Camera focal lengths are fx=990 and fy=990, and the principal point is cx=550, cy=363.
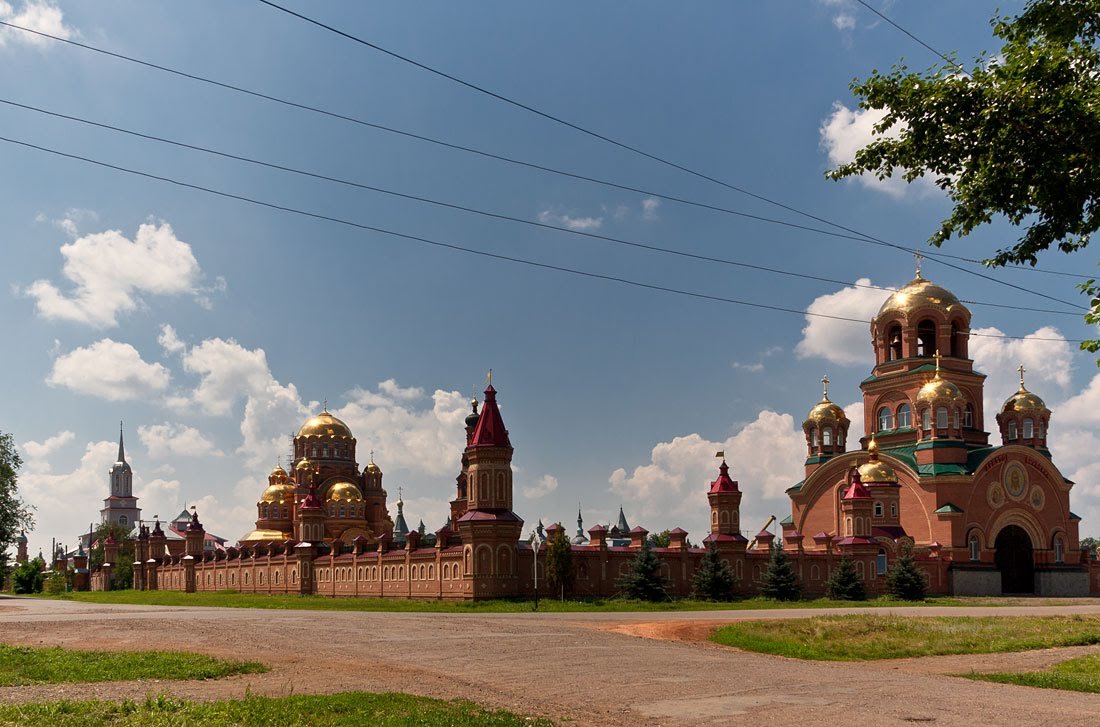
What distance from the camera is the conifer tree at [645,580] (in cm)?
4306

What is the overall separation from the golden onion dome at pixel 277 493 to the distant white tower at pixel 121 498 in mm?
93819

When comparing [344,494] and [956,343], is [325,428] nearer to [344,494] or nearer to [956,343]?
[344,494]

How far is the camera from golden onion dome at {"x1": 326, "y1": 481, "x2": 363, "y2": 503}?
247 feet

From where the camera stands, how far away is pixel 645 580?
4309 centimetres

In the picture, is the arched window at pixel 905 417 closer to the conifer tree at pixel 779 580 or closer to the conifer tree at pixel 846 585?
the conifer tree at pixel 846 585

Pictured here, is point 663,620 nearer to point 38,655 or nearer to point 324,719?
point 38,655

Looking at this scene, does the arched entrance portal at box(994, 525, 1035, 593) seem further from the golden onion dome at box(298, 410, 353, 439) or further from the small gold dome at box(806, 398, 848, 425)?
the golden onion dome at box(298, 410, 353, 439)

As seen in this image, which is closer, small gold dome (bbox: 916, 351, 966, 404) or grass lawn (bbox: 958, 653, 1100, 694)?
grass lawn (bbox: 958, 653, 1100, 694)

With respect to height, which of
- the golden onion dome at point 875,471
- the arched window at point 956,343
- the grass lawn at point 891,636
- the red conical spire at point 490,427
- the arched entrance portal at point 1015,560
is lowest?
the arched entrance portal at point 1015,560

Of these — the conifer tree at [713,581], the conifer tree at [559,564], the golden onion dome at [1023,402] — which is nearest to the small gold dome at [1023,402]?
the golden onion dome at [1023,402]

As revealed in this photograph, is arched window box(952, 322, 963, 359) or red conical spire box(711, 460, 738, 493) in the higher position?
arched window box(952, 322, 963, 359)

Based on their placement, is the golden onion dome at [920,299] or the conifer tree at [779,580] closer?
the conifer tree at [779,580]

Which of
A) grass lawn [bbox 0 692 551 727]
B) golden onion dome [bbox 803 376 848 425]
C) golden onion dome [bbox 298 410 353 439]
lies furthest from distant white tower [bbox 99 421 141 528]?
grass lawn [bbox 0 692 551 727]

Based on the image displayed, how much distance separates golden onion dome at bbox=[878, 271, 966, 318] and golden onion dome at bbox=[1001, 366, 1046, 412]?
7.30 metres
